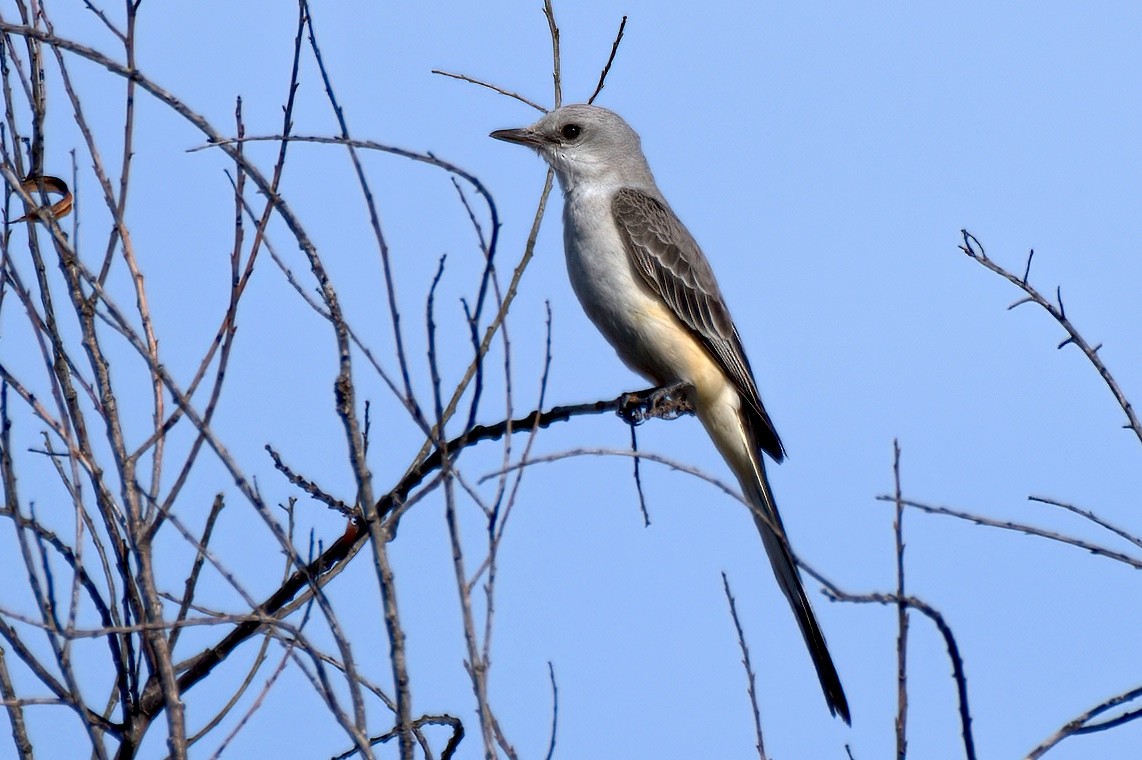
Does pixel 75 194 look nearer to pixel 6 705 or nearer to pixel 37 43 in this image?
pixel 37 43

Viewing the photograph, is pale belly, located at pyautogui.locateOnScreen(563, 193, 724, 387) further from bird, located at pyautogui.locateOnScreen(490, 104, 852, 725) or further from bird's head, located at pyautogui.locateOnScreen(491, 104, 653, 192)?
bird's head, located at pyautogui.locateOnScreen(491, 104, 653, 192)

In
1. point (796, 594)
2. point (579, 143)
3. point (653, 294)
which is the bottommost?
point (796, 594)

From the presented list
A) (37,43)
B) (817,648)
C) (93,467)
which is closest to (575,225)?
(817,648)

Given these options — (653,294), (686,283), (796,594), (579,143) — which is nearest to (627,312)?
(653,294)

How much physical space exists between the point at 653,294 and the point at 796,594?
163cm

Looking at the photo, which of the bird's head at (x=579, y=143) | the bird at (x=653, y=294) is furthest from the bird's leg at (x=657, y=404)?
the bird's head at (x=579, y=143)

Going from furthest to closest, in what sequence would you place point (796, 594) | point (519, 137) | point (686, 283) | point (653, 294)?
1. point (519, 137)
2. point (686, 283)
3. point (653, 294)
4. point (796, 594)

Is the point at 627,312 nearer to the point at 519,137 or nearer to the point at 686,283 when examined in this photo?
the point at 686,283

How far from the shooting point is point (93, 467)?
3426 millimetres

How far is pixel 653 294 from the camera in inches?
244

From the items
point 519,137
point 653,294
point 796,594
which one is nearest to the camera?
point 796,594

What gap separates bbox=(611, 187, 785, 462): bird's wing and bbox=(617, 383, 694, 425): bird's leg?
29cm

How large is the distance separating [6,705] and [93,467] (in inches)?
26.3

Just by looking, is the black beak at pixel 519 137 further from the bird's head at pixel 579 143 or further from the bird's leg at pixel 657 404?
the bird's leg at pixel 657 404
